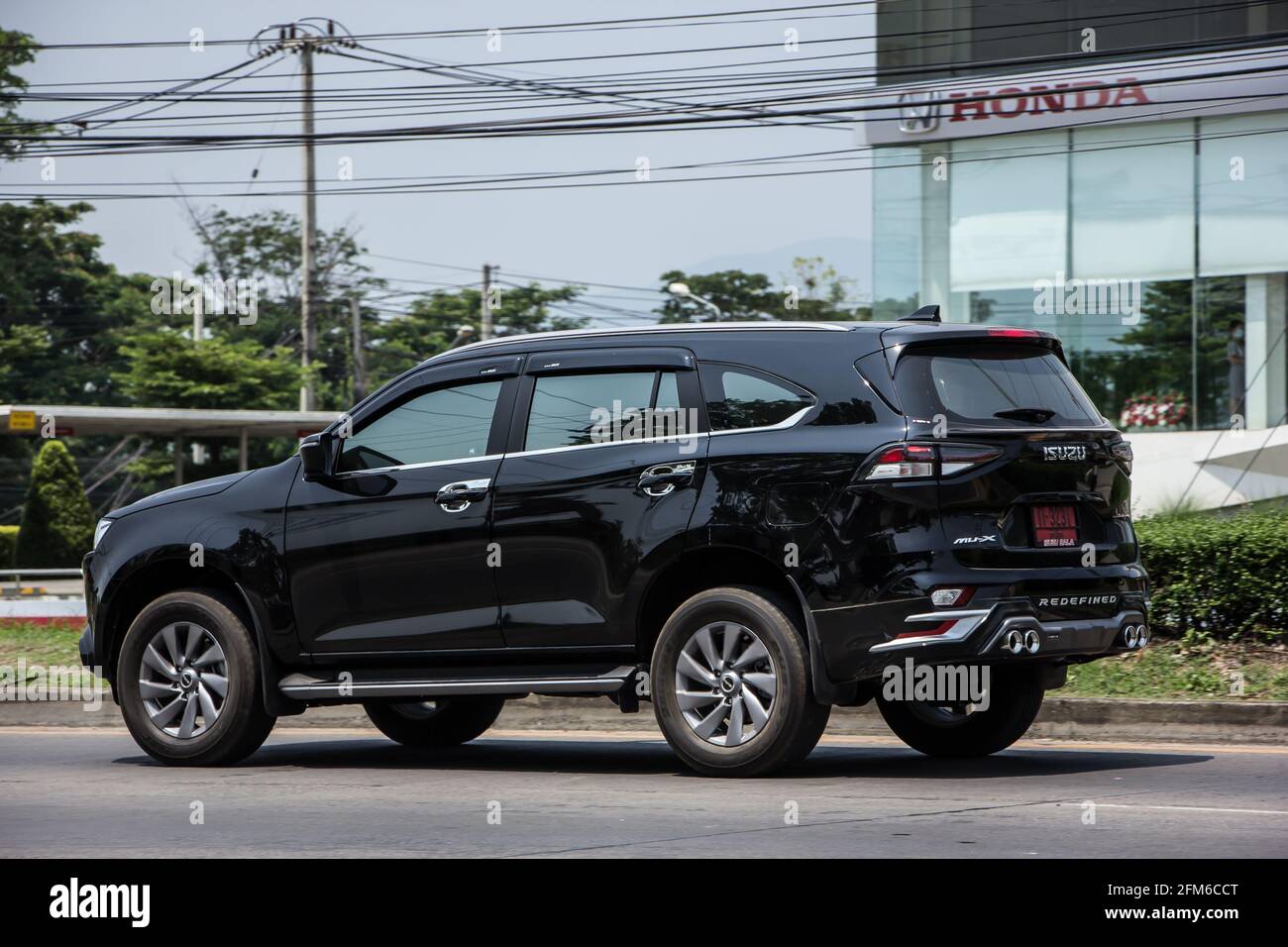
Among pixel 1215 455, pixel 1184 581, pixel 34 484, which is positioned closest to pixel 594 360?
pixel 1184 581

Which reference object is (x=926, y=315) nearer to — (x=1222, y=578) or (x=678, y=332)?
(x=678, y=332)

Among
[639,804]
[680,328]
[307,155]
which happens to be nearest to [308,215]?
[307,155]

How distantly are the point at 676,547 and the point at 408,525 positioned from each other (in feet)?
4.90

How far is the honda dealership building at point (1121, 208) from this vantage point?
971 inches

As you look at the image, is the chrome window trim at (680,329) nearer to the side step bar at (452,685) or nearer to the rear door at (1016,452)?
the rear door at (1016,452)

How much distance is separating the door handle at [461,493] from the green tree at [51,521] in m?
30.0

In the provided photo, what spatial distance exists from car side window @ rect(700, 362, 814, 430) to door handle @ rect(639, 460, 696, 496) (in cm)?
25

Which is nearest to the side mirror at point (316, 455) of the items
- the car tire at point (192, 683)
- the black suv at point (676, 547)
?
the black suv at point (676, 547)

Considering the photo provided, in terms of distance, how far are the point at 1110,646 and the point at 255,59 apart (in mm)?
26131

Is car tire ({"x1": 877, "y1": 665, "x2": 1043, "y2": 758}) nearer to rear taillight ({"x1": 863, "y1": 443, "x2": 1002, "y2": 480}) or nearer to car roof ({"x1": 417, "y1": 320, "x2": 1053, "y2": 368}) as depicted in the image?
rear taillight ({"x1": 863, "y1": 443, "x2": 1002, "y2": 480})

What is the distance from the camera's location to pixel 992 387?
Answer: 8.20m

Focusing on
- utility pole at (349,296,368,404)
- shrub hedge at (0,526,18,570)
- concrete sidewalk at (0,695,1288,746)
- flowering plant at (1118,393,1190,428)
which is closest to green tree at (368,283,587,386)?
utility pole at (349,296,368,404)

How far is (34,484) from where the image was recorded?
37.2 meters
